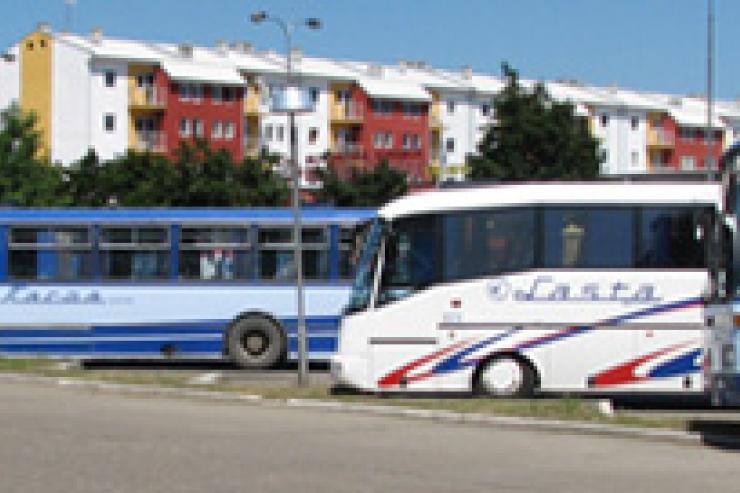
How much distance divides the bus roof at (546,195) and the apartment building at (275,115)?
5558 centimetres

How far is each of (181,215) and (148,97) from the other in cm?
7065

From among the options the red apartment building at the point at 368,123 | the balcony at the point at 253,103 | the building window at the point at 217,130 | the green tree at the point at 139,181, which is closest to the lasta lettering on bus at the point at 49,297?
the green tree at the point at 139,181

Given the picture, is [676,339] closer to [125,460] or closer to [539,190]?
[539,190]

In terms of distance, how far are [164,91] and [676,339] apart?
260 feet

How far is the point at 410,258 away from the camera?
19203mm

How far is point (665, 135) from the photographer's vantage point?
129875 millimetres

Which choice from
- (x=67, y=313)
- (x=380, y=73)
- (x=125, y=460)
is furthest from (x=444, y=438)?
(x=380, y=73)

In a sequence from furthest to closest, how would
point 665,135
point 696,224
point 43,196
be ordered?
point 665,135 → point 43,196 → point 696,224

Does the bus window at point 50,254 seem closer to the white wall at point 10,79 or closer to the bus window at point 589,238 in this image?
the bus window at point 589,238

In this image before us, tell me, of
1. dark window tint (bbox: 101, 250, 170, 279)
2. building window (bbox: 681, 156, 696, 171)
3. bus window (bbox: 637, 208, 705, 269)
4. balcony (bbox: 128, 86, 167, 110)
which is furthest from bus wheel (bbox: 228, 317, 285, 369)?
building window (bbox: 681, 156, 696, 171)

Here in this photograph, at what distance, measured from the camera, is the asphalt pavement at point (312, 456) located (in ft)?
36.7

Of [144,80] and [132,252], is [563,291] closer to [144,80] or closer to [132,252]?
[132,252]

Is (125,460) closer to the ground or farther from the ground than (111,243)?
closer to the ground

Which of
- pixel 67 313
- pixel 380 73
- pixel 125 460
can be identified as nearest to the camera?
pixel 125 460
